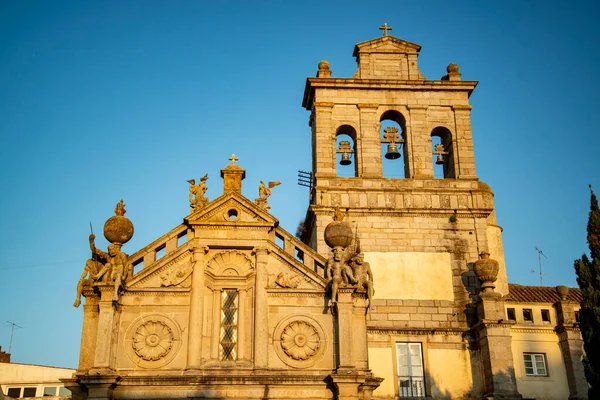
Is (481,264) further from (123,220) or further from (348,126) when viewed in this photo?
(123,220)

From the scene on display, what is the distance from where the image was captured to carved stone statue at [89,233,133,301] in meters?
23.3

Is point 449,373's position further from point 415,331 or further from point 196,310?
point 196,310

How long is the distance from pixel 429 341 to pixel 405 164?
25.9ft

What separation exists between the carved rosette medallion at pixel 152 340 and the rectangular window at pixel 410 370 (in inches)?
368

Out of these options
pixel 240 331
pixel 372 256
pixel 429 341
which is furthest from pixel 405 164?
pixel 240 331

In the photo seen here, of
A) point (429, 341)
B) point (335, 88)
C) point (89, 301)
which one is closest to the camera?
point (89, 301)

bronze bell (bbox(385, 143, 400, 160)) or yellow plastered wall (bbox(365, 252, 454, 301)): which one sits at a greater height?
bronze bell (bbox(385, 143, 400, 160))

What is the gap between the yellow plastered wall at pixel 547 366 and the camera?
29484mm

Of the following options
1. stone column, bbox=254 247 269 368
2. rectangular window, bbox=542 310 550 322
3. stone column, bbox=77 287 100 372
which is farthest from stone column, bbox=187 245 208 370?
rectangular window, bbox=542 310 550 322

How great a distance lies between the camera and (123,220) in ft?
80.0

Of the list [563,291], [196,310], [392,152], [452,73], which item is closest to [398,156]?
[392,152]

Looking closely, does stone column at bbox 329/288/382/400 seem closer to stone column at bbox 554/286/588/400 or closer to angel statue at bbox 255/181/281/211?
angel statue at bbox 255/181/281/211

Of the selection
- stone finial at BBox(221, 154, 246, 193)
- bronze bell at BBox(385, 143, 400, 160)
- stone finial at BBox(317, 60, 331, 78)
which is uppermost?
stone finial at BBox(317, 60, 331, 78)

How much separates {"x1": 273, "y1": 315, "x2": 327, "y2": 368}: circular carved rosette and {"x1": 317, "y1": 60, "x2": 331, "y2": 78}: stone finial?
13.1 meters
